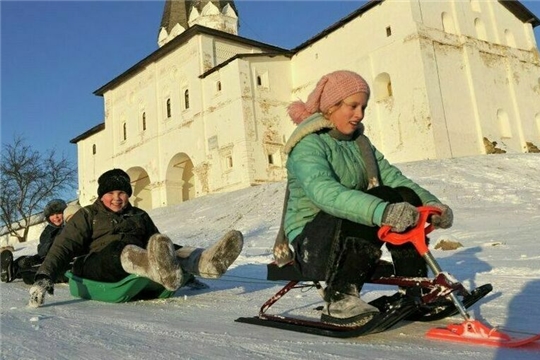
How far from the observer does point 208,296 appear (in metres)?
3.90

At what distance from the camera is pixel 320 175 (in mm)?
2213

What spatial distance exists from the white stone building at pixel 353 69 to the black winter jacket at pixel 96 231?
18512mm

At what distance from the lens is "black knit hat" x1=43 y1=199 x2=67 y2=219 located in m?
5.50

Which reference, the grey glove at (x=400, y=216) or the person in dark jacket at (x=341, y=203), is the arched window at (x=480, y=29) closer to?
the person in dark jacket at (x=341, y=203)

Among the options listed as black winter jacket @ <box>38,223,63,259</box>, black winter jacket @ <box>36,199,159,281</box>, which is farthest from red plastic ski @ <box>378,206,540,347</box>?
black winter jacket @ <box>38,223,63,259</box>

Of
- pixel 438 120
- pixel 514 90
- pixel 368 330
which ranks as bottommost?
pixel 368 330

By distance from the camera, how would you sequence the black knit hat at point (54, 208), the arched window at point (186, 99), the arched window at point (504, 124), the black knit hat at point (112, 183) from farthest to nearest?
the arched window at point (186, 99) < the arched window at point (504, 124) < the black knit hat at point (54, 208) < the black knit hat at point (112, 183)

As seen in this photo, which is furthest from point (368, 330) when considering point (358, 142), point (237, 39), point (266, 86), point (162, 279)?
point (237, 39)

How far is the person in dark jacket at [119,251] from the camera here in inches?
120

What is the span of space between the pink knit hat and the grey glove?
2.36 ft

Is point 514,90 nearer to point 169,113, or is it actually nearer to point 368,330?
point 169,113

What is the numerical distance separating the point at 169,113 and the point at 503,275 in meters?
26.3

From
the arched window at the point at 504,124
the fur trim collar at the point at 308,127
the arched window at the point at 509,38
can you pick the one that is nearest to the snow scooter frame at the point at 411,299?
the fur trim collar at the point at 308,127

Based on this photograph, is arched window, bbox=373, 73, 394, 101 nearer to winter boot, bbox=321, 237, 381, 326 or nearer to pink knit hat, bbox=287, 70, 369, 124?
pink knit hat, bbox=287, 70, 369, 124
